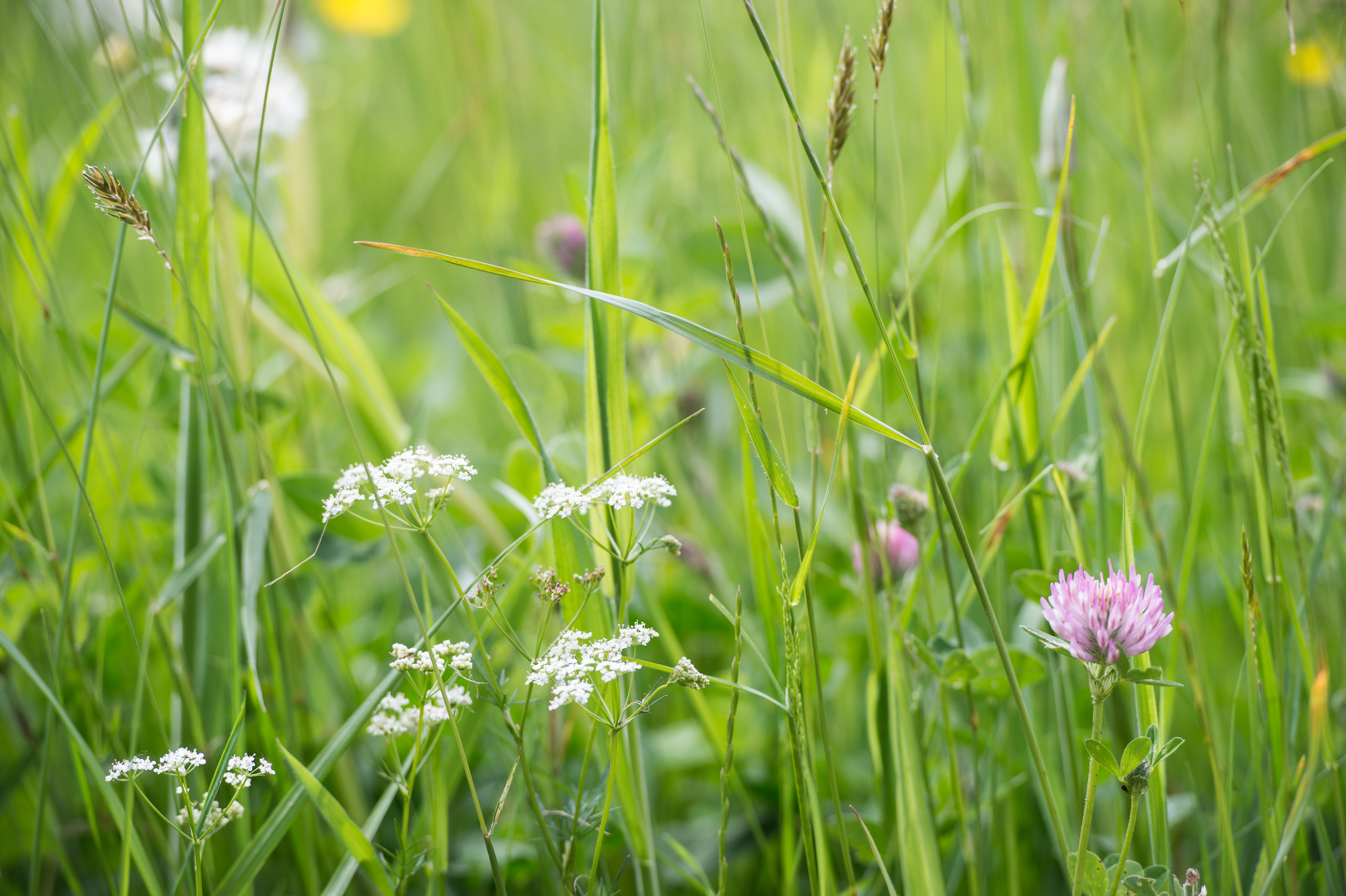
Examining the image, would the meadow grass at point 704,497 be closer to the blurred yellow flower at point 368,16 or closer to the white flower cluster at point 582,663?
the white flower cluster at point 582,663

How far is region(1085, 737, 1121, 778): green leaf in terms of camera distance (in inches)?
16.3

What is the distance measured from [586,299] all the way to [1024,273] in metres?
0.60

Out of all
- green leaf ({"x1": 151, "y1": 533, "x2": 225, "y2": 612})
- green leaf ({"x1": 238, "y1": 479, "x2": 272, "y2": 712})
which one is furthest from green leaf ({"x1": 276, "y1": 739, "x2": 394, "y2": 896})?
green leaf ({"x1": 151, "y1": 533, "x2": 225, "y2": 612})

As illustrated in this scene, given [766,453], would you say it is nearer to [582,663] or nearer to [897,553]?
[582,663]

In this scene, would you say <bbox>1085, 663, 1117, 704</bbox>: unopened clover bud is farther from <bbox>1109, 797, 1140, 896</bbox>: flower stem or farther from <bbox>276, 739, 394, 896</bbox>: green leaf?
<bbox>276, 739, 394, 896</bbox>: green leaf

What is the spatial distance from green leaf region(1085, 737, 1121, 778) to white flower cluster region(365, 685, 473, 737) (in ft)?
1.03

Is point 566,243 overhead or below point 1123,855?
overhead

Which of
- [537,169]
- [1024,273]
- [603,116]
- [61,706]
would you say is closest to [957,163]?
[1024,273]

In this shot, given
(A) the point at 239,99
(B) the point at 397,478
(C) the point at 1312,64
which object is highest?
(C) the point at 1312,64

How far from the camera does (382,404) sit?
0.78m

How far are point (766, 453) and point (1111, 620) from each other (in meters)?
0.18

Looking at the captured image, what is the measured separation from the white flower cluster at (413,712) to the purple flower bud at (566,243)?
1.96ft

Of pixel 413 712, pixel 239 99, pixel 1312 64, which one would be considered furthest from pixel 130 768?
pixel 1312 64

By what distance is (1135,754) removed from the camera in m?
0.43
